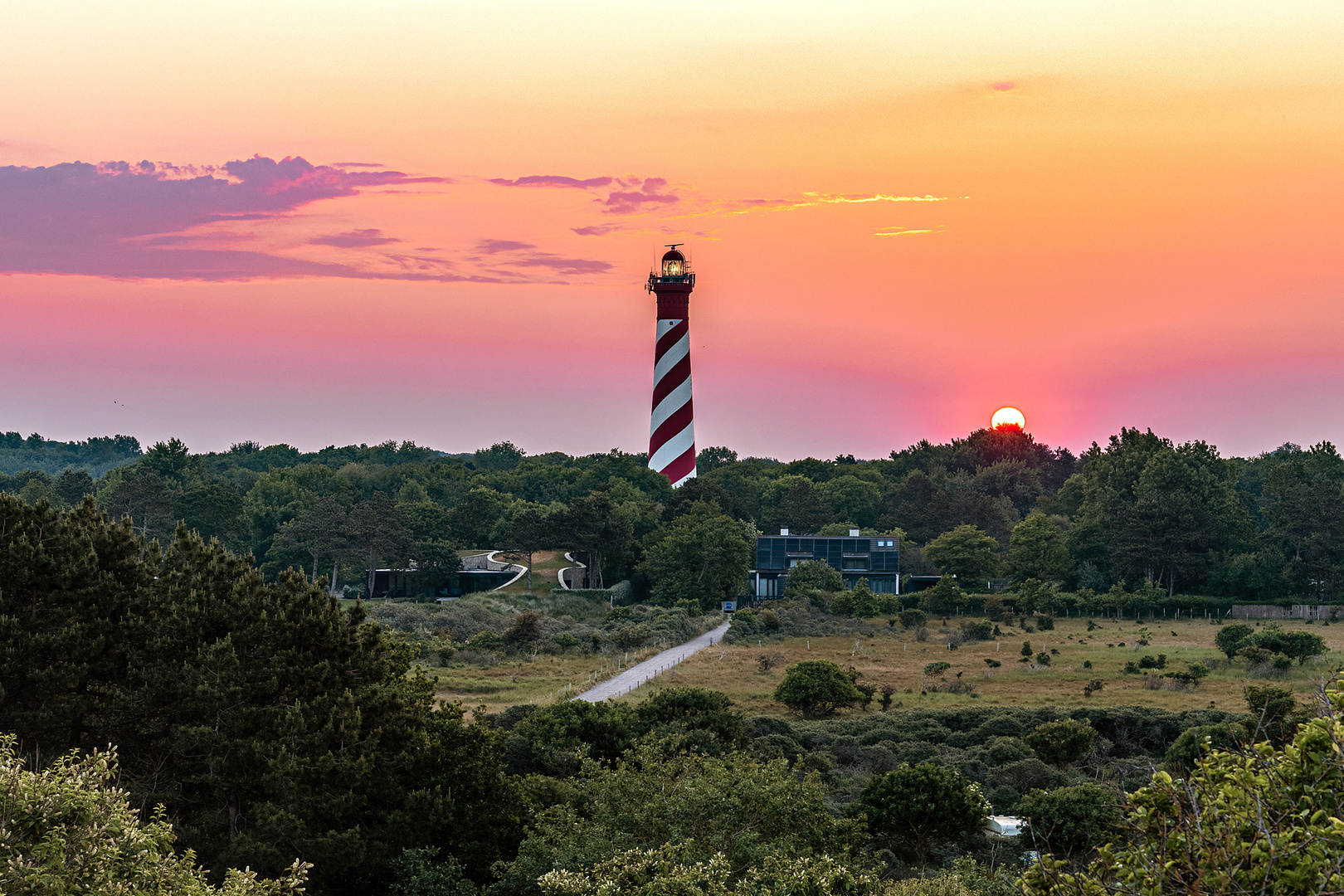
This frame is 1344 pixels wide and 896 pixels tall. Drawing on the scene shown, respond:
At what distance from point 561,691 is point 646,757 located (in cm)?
2985

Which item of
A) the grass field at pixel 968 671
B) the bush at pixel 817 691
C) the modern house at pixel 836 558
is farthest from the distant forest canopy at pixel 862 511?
the bush at pixel 817 691

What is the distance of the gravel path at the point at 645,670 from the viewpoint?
180 feet

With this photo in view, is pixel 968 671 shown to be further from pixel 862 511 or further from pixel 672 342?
pixel 862 511

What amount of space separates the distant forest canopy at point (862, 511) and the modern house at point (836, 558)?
4755mm

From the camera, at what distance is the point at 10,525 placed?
26.9 m

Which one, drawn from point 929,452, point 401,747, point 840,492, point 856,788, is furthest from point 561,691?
point 929,452

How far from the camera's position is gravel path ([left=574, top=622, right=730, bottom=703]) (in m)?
55.0

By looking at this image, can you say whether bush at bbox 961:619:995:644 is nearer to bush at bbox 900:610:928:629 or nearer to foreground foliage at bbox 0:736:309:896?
bush at bbox 900:610:928:629

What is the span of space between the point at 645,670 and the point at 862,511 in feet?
232

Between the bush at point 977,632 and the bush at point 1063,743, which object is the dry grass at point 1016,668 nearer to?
the bush at point 977,632

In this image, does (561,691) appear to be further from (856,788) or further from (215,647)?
(215,647)

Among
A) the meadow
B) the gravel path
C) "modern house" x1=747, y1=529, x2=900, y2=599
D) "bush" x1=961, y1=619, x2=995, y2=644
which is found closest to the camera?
the meadow

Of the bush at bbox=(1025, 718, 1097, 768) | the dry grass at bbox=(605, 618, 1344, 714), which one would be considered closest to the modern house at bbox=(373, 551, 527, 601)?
the dry grass at bbox=(605, 618, 1344, 714)

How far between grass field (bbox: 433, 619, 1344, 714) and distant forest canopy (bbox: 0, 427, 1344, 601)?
52.8ft
